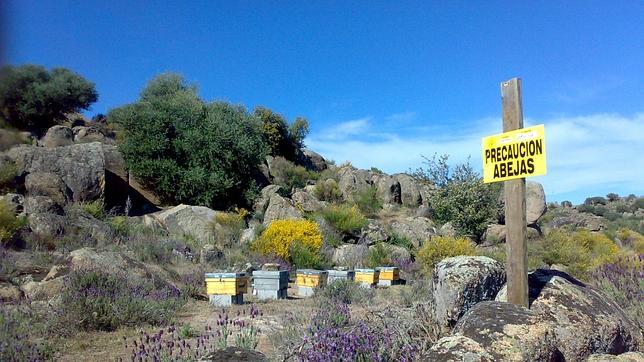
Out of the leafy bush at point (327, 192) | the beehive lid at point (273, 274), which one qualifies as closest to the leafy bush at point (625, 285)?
the beehive lid at point (273, 274)

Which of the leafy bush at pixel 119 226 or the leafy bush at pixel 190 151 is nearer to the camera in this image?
the leafy bush at pixel 119 226

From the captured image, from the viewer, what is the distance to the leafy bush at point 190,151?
26078 mm

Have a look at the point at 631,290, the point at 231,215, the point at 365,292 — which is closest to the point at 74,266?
the point at 365,292

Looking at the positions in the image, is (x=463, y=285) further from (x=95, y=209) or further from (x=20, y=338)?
(x=95, y=209)

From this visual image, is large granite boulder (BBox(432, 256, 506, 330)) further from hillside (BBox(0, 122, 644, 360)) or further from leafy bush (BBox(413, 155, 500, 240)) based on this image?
Result: leafy bush (BBox(413, 155, 500, 240))

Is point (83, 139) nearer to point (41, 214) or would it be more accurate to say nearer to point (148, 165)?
point (148, 165)

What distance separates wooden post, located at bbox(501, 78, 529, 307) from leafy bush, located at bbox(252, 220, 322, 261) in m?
12.9

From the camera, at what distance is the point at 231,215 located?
23.6m

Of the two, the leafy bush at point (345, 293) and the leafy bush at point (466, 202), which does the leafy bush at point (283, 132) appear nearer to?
the leafy bush at point (466, 202)

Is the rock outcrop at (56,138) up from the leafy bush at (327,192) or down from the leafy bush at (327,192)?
up

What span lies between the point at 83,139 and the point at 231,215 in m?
12.1

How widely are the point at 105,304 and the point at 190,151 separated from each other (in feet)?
→ 63.7

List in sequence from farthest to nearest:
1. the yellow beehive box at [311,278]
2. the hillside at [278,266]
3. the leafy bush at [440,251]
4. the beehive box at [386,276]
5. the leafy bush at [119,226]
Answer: the leafy bush at [119,226] < the leafy bush at [440,251] < the beehive box at [386,276] < the yellow beehive box at [311,278] < the hillside at [278,266]

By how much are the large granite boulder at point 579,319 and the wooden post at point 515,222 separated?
0.26 meters
